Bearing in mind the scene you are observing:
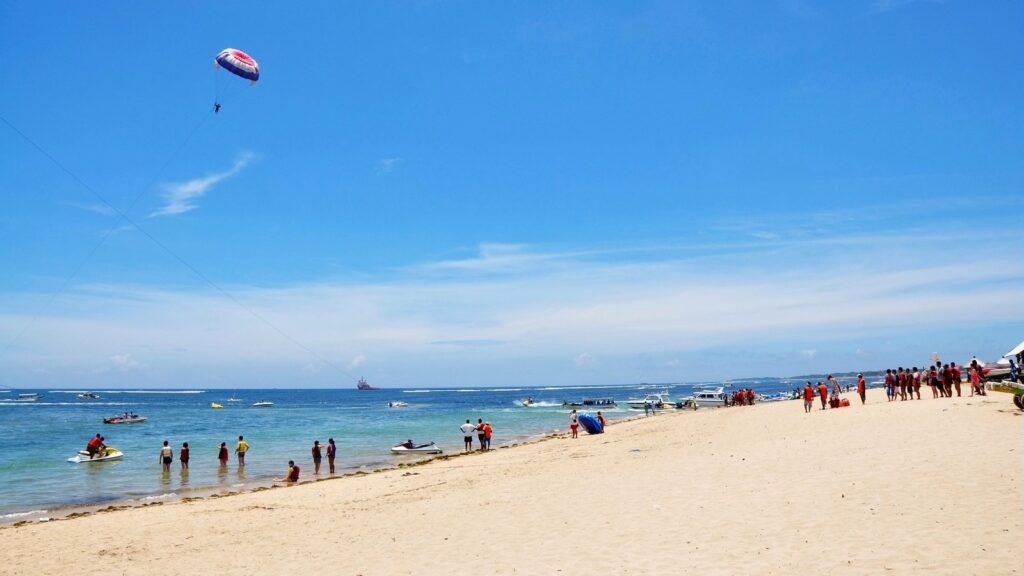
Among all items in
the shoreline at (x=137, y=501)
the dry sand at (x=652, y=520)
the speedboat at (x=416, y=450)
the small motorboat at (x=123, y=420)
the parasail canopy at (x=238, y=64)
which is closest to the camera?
the dry sand at (x=652, y=520)

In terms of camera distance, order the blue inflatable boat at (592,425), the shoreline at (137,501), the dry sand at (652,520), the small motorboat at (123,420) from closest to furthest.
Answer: the dry sand at (652,520), the shoreline at (137,501), the blue inflatable boat at (592,425), the small motorboat at (123,420)

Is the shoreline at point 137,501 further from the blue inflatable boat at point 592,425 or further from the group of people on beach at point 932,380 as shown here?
the group of people on beach at point 932,380

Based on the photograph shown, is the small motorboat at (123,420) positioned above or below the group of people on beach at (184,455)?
below

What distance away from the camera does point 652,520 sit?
1073 cm

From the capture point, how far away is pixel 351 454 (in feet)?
112

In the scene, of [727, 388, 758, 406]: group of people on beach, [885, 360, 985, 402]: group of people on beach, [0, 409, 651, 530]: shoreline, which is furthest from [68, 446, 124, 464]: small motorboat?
[727, 388, 758, 406]: group of people on beach

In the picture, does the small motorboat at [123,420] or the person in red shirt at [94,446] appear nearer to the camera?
the person in red shirt at [94,446]

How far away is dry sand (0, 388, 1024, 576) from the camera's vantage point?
850cm

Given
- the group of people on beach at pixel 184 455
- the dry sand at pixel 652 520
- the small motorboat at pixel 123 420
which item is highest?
the dry sand at pixel 652 520

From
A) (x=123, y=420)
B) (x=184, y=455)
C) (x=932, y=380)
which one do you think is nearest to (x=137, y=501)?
(x=184, y=455)

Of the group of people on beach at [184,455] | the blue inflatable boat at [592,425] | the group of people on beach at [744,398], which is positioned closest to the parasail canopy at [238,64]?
the group of people on beach at [184,455]

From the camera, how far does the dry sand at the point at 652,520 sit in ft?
27.9

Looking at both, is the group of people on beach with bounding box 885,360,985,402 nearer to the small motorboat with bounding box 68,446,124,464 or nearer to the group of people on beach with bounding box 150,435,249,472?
the group of people on beach with bounding box 150,435,249,472

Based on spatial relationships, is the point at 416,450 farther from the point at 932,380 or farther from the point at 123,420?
the point at 123,420
